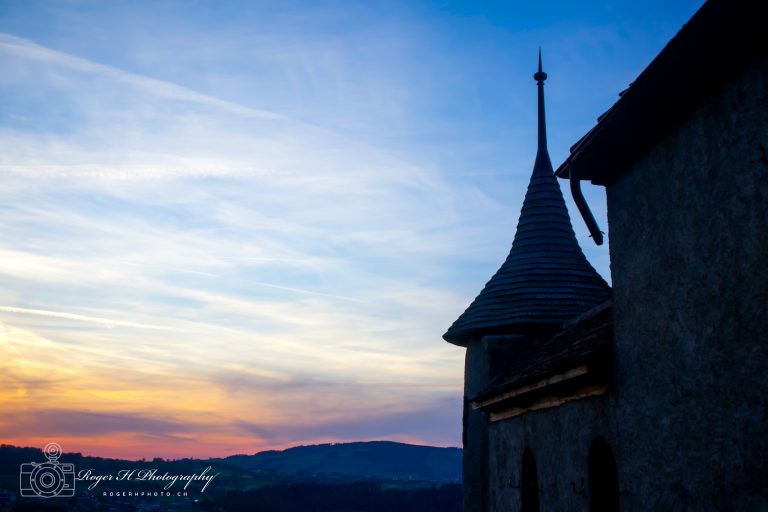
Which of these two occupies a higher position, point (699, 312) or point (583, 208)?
point (583, 208)

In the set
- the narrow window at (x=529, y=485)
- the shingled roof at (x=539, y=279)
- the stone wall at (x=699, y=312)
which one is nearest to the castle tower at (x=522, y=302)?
the shingled roof at (x=539, y=279)

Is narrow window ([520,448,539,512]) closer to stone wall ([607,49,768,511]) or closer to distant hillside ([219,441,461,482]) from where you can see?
stone wall ([607,49,768,511])

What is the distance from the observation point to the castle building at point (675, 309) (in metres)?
4.71

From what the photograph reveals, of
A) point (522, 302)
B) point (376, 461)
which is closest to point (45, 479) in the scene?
point (522, 302)

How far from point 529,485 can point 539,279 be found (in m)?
5.57

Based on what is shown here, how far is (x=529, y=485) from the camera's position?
962 cm

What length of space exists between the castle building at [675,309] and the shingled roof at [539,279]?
411cm

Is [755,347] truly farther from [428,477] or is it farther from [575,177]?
[428,477]

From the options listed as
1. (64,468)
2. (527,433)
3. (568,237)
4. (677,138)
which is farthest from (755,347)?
(64,468)

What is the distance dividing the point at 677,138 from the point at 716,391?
2.18 meters

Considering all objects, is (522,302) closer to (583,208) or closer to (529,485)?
(529,485)

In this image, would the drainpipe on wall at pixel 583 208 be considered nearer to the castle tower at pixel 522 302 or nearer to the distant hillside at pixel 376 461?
the castle tower at pixel 522 302

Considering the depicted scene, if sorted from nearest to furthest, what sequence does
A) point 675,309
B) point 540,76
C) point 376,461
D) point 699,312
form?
point 699,312, point 675,309, point 540,76, point 376,461

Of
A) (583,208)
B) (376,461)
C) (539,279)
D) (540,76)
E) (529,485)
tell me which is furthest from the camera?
(376,461)
